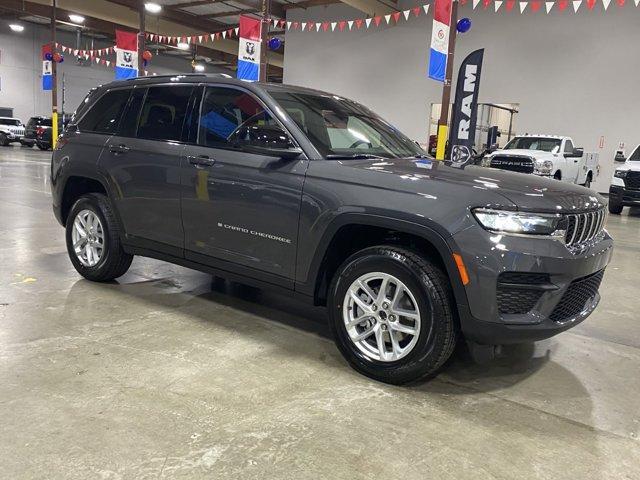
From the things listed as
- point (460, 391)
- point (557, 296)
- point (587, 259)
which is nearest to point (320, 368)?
point (460, 391)

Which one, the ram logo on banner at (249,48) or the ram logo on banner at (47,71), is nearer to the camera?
the ram logo on banner at (249,48)

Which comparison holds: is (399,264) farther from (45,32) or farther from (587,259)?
(45,32)

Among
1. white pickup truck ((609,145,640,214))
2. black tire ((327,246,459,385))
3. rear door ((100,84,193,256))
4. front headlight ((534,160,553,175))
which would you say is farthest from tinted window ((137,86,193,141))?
front headlight ((534,160,553,175))

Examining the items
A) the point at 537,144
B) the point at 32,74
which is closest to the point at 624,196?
the point at 537,144

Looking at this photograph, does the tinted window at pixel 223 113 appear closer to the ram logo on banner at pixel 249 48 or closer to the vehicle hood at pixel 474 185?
the vehicle hood at pixel 474 185

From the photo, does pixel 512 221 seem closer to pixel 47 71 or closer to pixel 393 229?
pixel 393 229

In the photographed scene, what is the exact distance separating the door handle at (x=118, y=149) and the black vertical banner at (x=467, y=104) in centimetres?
1078

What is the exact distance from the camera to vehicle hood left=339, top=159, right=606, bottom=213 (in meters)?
2.84

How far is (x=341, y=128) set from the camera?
3.90 metres

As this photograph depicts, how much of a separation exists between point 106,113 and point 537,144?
12932 mm

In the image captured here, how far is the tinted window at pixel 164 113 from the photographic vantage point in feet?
13.7

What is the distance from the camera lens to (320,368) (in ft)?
11.0

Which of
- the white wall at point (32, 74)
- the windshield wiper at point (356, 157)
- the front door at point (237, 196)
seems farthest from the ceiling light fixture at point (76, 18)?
the windshield wiper at point (356, 157)

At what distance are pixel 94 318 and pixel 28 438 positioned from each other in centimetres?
165
